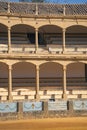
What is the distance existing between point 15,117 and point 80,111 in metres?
4.47

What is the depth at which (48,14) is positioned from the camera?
1308 inches

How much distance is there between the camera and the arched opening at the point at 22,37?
111 feet

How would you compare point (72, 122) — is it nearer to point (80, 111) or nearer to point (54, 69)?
point (80, 111)

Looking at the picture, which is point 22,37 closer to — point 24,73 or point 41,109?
point 24,73

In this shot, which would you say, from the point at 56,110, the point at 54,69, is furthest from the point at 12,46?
the point at 56,110

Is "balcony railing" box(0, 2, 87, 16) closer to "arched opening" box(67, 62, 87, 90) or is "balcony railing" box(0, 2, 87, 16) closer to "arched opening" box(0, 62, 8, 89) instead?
"arched opening" box(0, 62, 8, 89)

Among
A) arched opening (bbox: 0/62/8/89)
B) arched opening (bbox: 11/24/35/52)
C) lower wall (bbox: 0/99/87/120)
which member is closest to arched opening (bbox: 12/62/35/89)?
arched opening (bbox: 0/62/8/89)

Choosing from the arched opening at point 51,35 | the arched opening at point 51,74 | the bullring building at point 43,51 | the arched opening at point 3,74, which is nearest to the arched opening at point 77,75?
the bullring building at point 43,51

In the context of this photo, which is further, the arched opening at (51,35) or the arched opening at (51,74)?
the arched opening at (51,35)

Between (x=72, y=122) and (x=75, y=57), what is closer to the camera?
(x=72, y=122)

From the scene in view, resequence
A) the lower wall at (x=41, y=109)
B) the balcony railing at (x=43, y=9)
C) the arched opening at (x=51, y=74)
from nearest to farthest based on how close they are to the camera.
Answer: the lower wall at (x=41, y=109) → the balcony railing at (x=43, y=9) → the arched opening at (x=51, y=74)

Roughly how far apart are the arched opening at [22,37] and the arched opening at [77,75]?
4.01m

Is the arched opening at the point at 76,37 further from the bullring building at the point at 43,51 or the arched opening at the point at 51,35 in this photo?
the arched opening at the point at 51,35
